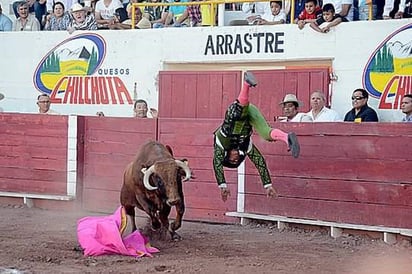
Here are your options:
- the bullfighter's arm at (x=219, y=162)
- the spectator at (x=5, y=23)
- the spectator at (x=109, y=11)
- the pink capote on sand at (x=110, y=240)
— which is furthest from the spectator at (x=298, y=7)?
the spectator at (x=5, y=23)

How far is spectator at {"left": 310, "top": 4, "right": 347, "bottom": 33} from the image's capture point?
10.4 m

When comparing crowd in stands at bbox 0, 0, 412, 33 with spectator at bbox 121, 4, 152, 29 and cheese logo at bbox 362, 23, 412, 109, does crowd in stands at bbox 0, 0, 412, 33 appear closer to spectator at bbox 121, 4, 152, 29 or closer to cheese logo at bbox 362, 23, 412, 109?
spectator at bbox 121, 4, 152, 29

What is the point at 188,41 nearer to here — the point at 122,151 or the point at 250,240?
the point at 122,151

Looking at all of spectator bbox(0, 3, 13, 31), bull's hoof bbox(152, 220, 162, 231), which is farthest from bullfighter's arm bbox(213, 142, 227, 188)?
spectator bbox(0, 3, 13, 31)

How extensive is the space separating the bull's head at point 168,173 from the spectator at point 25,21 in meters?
6.49

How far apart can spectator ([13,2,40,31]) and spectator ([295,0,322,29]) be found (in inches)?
174

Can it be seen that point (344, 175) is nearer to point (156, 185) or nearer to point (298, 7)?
point (156, 185)

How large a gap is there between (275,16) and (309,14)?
59 centimetres

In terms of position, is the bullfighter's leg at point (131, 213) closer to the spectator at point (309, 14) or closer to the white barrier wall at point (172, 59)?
the white barrier wall at point (172, 59)

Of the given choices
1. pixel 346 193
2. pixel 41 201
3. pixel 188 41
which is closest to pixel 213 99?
pixel 188 41

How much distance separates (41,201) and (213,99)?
8.13 feet

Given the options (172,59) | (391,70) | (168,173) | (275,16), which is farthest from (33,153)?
(391,70)

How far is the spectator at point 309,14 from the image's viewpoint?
1073 cm

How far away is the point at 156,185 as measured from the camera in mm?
7449
